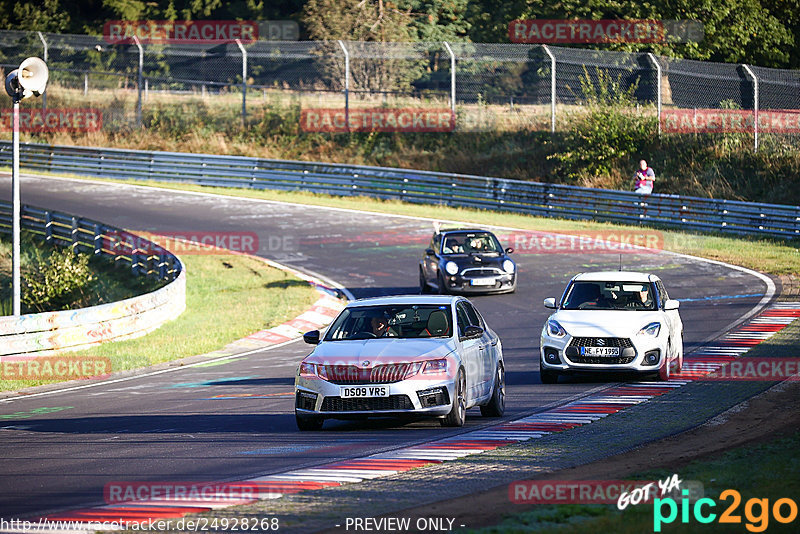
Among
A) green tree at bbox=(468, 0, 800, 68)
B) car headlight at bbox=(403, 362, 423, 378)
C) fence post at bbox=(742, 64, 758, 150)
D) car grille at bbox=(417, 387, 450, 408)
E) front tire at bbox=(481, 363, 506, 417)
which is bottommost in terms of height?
front tire at bbox=(481, 363, 506, 417)

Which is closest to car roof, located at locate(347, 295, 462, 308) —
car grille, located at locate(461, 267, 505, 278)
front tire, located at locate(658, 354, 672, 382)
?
front tire, located at locate(658, 354, 672, 382)

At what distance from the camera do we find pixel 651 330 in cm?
1552

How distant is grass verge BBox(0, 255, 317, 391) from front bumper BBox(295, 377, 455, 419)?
756cm

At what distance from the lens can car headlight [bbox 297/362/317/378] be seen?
38.1ft

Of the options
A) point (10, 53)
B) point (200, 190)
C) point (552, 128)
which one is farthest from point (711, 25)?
point (10, 53)

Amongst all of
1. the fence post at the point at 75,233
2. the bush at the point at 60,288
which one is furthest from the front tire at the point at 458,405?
the fence post at the point at 75,233

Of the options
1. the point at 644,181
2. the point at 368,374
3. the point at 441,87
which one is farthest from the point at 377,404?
the point at 441,87

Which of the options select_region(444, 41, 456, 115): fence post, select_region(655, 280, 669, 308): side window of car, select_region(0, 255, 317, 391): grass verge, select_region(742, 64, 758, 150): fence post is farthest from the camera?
select_region(444, 41, 456, 115): fence post

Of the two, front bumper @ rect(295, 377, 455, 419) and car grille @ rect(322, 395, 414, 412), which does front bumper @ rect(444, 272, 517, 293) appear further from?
car grille @ rect(322, 395, 414, 412)

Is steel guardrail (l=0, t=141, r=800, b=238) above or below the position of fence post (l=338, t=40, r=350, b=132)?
below

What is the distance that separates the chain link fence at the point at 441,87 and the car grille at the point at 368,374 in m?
28.5

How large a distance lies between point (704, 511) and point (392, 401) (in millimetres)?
4652

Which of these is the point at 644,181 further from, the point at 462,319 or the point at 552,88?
the point at 462,319

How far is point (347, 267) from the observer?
2959 cm
